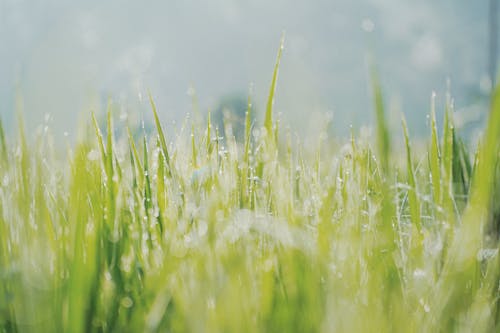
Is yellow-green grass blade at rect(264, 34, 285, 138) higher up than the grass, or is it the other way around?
yellow-green grass blade at rect(264, 34, 285, 138)

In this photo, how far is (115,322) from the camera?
1.91ft

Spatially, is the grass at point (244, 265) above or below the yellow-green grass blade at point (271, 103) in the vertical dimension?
below

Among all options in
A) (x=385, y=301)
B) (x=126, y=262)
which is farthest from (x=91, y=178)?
(x=385, y=301)

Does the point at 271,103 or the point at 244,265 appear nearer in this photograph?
Result: the point at 244,265

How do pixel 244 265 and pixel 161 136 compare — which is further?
pixel 161 136

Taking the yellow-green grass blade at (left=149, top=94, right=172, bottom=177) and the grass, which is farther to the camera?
the yellow-green grass blade at (left=149, top=94, right=172, bottom=177)

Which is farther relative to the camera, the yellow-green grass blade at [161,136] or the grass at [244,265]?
the yellow-green grass blade at [161,136]

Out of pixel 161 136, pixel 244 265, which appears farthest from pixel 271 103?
pixel 244 265

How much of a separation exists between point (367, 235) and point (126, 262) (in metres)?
0.28

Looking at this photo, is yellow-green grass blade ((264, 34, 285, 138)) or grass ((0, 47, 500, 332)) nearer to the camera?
grass ((0, 47, 500, 332))

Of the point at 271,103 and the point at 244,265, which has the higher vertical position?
the point at 271,103

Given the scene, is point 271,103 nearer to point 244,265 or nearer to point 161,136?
point 161,136

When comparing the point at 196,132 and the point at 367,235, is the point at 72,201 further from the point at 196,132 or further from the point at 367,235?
the point at 196,132

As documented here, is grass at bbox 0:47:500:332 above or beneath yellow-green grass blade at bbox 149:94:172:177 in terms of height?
beneath
